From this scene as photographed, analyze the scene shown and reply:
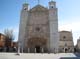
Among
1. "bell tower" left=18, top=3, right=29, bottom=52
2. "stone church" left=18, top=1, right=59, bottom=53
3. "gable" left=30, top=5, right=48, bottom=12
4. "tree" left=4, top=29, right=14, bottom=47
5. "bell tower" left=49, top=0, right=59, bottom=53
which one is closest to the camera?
"bell tower" left=49, top=0, right=59, bottom=53

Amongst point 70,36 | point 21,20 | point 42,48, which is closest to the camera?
point 42,48

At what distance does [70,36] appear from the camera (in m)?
51.8

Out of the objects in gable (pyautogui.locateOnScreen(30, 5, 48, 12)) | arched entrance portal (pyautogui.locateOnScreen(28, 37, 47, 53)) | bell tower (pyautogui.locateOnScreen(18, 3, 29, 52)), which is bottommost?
arched entrance portal (pyautogui.locateOnScreen(28, 37, 47, 53))

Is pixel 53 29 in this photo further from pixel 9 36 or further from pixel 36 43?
pixel 9 36

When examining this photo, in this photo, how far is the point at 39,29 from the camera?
39.4m

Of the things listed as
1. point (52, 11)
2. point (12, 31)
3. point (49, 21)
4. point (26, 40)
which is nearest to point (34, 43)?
point (26, 40)

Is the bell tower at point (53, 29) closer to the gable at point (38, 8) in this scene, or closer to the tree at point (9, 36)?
A: the gable at point (38, 8)

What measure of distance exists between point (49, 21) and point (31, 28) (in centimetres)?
524

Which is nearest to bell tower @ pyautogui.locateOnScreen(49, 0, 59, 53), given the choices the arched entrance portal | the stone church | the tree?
the stone church

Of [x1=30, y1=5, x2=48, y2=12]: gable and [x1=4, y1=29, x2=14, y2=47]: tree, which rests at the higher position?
[x1=30, y1=5, x2=48, y2=12]: gable

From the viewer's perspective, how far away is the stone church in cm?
3822

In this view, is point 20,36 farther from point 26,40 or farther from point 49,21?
point 49,21

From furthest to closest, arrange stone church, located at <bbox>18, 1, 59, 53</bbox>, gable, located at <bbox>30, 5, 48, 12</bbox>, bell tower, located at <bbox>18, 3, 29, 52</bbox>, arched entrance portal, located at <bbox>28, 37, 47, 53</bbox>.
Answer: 1. gable, located at <bbox>30, 5, 48, 12</bbox>
2. bell tower, located at <bbox>18, 3, 29, 52</bbox>
3. arched entrance portal, located at <bbox>28, 37, 47, 53</bbox>
4. stone church, located at <bbox>18, 1, 59, 53</bbox>

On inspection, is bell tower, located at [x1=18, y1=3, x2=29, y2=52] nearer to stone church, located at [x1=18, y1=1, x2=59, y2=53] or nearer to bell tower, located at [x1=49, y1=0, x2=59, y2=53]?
stone church, located at [x1=18, y1=1, x2=59, y2=53]
